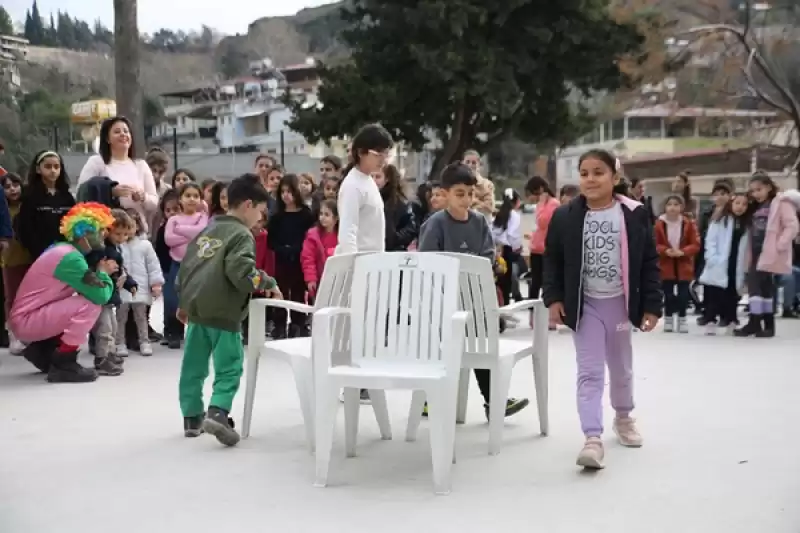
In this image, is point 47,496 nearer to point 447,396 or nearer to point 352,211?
point 447,396

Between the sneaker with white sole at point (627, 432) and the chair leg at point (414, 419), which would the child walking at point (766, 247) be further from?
the chair leg at point (414, 419)

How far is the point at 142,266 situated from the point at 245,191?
3.29 meters

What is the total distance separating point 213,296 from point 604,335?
1.84 m

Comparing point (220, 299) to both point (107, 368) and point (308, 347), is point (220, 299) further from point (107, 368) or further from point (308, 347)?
point (107, 368)

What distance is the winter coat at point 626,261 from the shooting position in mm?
4758

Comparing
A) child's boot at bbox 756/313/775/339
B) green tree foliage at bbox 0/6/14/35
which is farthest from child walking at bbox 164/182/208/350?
green tree foliage at bbox 0/6/14/35

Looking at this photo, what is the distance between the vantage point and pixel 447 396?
420cm

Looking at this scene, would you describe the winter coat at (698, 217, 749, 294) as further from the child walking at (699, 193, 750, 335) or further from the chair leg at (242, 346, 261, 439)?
the chair leg at (242, 346, 261, 439)

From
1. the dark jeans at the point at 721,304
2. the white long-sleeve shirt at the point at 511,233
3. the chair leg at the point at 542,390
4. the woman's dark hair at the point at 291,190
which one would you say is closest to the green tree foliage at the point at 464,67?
the white long-sleeve shirt at the point at 511,233

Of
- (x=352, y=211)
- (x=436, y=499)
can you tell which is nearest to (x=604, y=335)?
(x=436, y=499)

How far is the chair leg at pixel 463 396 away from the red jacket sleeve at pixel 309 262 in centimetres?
279

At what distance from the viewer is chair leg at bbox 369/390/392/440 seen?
5152 mm

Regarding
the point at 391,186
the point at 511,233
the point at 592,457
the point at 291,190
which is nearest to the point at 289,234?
the point at 291,190

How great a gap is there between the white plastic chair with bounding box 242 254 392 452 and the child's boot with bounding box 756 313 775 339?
5.52m
